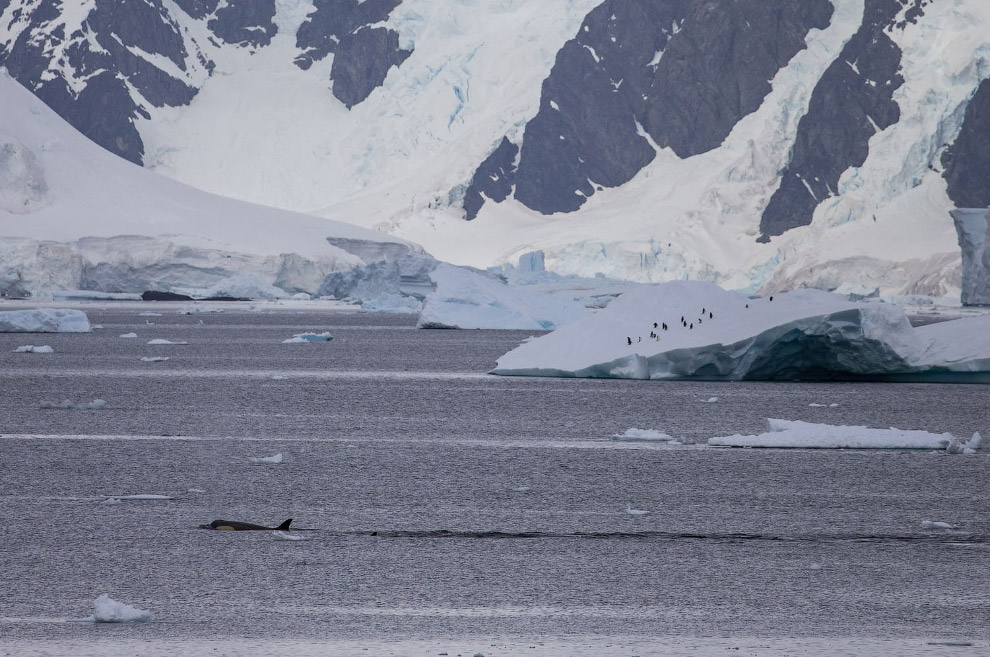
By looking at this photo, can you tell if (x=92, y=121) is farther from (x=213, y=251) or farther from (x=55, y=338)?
(x=55, y=338)

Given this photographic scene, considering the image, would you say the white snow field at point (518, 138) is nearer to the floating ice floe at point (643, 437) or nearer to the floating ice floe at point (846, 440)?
the floating ice floe at point (846, 440)

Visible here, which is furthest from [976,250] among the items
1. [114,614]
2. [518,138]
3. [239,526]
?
[518,138]

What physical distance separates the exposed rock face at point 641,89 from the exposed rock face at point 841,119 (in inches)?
690

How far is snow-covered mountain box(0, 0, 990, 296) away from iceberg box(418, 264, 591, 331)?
5331cm

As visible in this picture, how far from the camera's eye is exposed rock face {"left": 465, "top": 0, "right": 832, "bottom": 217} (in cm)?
13838

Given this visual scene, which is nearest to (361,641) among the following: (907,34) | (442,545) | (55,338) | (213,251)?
(442,545)

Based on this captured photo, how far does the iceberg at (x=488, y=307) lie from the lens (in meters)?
32.1

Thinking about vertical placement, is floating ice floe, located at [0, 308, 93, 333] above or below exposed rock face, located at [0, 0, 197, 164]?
below

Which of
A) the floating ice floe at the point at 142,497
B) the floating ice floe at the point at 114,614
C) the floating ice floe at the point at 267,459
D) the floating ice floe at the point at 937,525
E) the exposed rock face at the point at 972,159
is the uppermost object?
the exposed rock face at the point at 972,159

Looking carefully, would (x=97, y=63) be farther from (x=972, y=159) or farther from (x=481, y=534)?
(x=481, y=534)

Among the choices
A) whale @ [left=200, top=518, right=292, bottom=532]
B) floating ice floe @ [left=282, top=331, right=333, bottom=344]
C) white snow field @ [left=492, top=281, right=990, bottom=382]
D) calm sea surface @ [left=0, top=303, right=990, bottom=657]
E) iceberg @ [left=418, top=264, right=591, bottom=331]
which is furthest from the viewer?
iceberg @ [left=418, top=264, right=591, bottom=331]

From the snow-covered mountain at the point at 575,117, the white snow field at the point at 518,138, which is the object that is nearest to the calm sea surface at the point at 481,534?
the white snow field at the point at 518,138

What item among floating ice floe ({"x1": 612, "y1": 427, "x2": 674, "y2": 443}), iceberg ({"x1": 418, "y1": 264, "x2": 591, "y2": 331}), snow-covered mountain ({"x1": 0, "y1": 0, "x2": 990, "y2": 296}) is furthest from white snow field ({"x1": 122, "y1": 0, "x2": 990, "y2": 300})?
floating ice floe ({"x1": 612, "y1": 427, "x2": 674, "y2": 443})

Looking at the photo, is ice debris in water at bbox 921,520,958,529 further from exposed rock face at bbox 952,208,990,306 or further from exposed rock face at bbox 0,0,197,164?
exposed rock face at bbox 0,0,197,164
